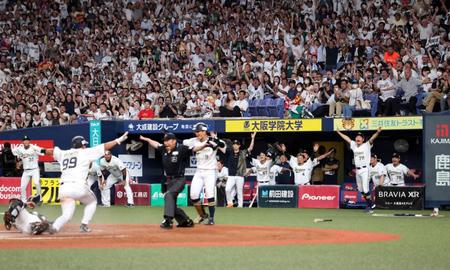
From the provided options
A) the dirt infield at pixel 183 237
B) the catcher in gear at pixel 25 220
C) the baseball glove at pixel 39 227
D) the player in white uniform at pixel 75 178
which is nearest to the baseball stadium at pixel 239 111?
the dirt infield at pixel 183 237

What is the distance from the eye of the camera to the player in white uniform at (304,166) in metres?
26.9

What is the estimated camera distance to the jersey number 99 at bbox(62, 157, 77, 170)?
51.8ft

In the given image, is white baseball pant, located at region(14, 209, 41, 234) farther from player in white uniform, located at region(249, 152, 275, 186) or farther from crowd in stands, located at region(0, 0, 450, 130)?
player in white uniform, located at region(249, 152, 275, 186)

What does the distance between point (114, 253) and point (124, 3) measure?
23156 mm

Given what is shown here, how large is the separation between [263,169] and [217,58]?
473 centimetres

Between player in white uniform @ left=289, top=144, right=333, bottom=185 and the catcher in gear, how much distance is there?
478 inches

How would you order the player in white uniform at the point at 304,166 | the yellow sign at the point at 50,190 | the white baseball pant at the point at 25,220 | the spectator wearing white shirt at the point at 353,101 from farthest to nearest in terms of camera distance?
the yellow sign at the point at 50,190 → the player in white uniform at the point at 304,166 → the spectator wearing white shirt at the point at 353,101 → the white baseball pant at the point at 25,220

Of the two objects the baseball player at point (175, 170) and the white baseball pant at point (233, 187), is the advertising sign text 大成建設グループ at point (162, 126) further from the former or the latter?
the baseball player at point (175, 170)

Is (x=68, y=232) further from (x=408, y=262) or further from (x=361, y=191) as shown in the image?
(x=361, y=191)

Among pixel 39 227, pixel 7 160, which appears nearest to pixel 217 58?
pixel 7 160

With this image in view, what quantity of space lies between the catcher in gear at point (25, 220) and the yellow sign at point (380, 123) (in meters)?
11.6

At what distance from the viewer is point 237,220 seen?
20.5 m

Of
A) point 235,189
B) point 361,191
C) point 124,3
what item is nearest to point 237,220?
point 361,191

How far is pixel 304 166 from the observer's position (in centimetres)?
2691
